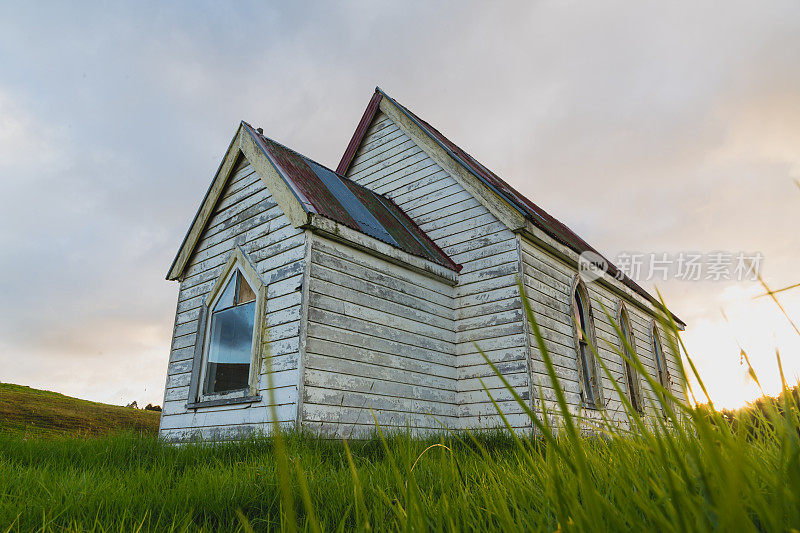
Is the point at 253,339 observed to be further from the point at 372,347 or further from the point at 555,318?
the point at 555,318

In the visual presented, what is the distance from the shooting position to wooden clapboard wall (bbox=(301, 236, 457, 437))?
6.47 m

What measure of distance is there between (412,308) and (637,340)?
25.1ft

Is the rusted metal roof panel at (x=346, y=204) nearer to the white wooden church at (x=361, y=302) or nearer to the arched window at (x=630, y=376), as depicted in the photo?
the white wooden church at (x=361, y=302)

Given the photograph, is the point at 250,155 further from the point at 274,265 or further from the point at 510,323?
the point at 510,323

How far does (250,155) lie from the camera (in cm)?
825

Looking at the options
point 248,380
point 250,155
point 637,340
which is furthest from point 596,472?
point 637,340

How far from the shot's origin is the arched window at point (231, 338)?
7281mm

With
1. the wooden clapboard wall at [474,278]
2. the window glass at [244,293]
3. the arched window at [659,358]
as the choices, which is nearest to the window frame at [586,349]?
the wooden clapboard wall at [474,278]

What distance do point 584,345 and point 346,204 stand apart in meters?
5.31

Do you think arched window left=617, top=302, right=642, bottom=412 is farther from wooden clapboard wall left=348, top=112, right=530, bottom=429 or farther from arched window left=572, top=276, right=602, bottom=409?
wooden clapboard wall left=348, top=112, right=530, bottom=429

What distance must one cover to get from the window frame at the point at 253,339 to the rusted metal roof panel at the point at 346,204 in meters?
1.40

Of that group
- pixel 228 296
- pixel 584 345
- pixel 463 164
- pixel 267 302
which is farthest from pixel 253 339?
pixel 584 345

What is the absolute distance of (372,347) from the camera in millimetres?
7199

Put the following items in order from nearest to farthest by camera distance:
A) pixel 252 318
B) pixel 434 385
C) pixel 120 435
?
pixel 120 435, pixel 252 318, pixel 434 385
